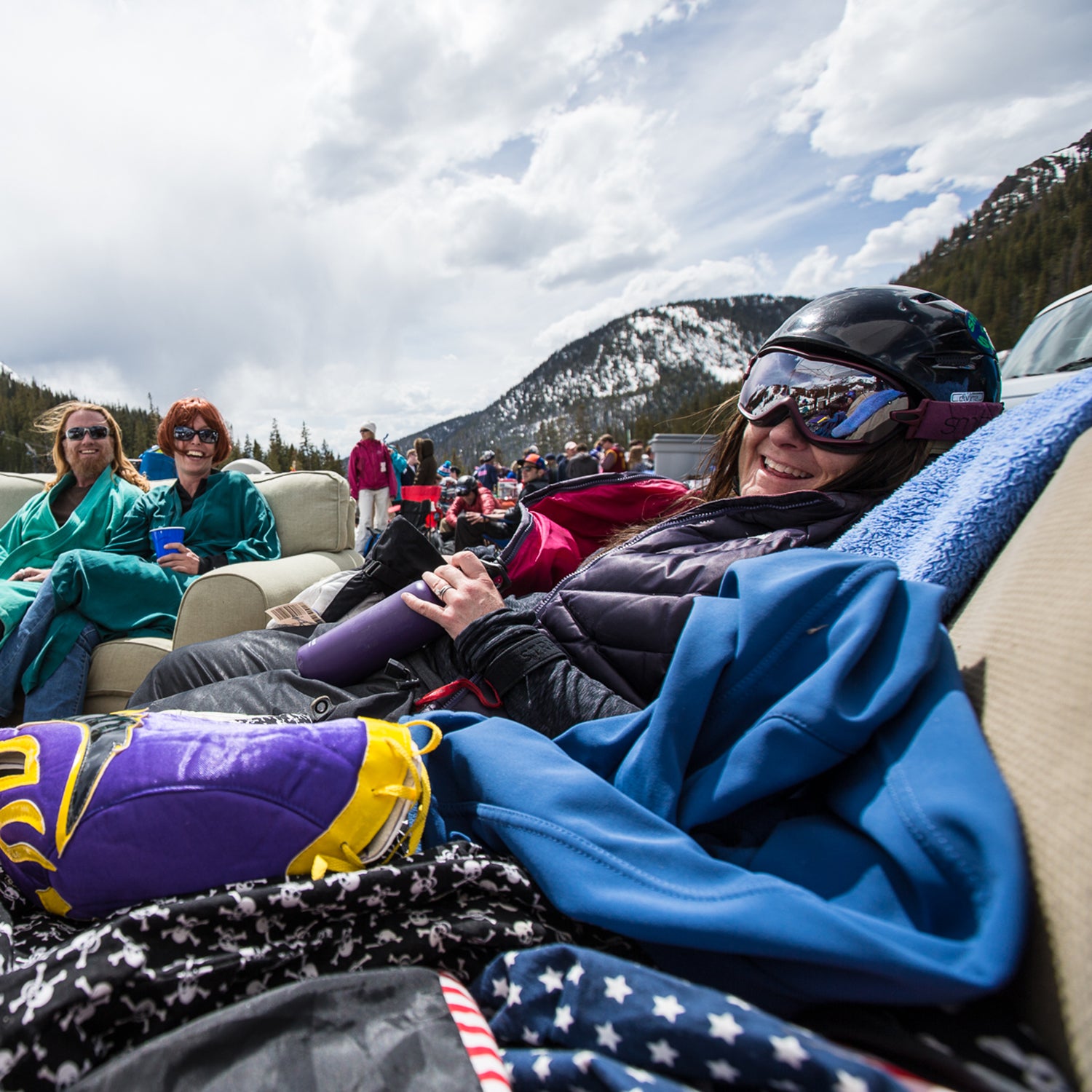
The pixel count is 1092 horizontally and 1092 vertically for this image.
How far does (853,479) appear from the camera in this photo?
1.65m

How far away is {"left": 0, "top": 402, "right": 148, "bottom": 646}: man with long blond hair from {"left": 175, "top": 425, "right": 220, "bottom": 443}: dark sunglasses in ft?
1.76

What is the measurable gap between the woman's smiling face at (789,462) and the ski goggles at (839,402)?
0.03m

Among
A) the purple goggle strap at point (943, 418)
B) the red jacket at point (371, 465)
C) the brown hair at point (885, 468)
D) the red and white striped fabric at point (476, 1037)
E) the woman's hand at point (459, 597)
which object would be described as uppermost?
the red jacket at point (371, 465)

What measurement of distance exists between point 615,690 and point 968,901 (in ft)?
2.43

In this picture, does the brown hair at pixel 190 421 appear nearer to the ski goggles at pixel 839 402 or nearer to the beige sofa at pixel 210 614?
the beige sofa at pixel 210 614

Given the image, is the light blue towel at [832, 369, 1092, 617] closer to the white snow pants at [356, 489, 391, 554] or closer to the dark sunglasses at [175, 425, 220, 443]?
the dark sunglasses at [175, 425, 220, 443]

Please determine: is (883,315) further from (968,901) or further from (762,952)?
(762,952)

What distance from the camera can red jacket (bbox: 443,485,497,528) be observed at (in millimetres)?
8109

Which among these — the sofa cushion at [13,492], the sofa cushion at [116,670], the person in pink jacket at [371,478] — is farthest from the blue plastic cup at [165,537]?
the person in pink jacket at [371,478]

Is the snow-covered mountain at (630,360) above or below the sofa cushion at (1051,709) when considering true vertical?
above

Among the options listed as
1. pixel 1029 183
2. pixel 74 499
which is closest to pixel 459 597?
pixel 74 499

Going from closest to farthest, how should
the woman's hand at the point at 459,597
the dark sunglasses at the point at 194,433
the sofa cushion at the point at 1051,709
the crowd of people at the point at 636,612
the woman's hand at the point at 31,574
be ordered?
the sofa cushion at the point at 1051,709, the crowd of people at the point at 636,612, the woman's hand at the point at 459,597, the woman's hand at the point at 31,574, the dark sunglasses at the point at 194,433

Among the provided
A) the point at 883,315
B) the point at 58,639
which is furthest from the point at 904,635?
the point at 58,639

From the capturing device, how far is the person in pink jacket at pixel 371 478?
33.5 feet
